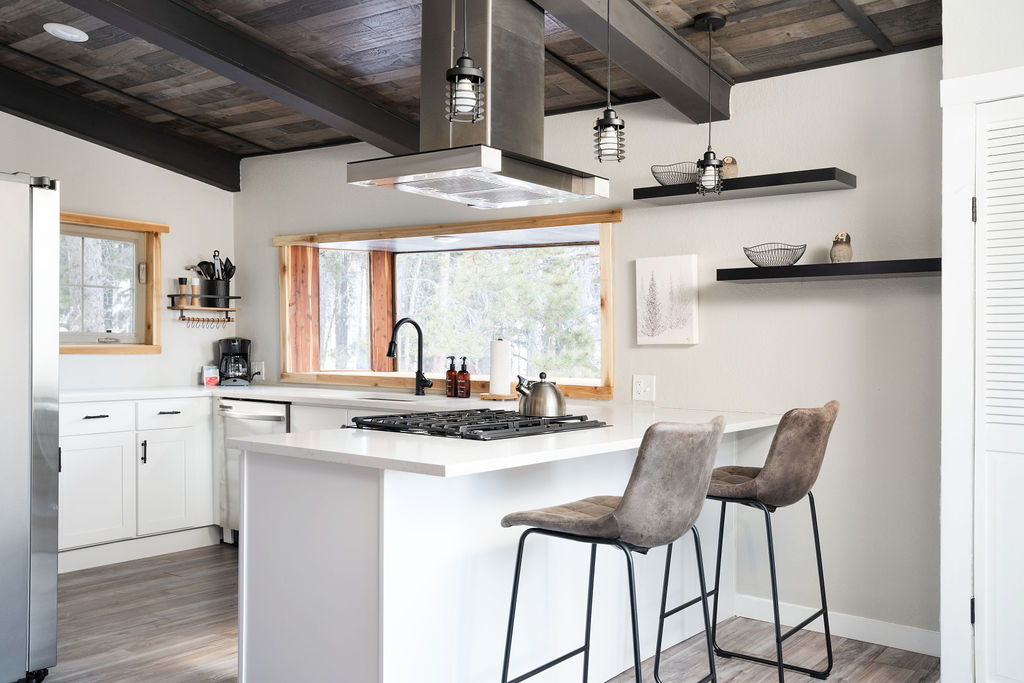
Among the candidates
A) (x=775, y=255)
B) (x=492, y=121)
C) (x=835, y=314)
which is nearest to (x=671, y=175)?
(x=775, y=255)

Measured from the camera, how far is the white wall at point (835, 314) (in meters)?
3.43

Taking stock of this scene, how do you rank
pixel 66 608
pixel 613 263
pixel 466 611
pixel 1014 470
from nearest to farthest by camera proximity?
pixel 466 611 → pixel 1014 470 → pixel 66 608 → pixel 613 263

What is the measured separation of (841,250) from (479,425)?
162cm

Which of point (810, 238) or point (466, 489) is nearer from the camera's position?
point (466, 489)

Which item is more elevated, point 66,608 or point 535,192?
point 535,192

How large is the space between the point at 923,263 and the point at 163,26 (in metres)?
2.98

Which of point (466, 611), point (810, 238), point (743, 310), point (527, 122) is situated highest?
point (527, 122)

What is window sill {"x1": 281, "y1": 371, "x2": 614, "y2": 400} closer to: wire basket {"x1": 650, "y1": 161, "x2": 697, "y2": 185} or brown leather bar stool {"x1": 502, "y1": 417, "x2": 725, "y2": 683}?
wire basket {"x1": 650, "y1": 161, "x2": 697, "y2": 185}

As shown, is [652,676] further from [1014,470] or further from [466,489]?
[1014,470]

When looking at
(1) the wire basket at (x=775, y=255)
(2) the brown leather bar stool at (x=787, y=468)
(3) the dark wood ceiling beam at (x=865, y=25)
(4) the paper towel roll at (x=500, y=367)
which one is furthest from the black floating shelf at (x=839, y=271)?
(4) the paper towel roll at (x=500, y=367)

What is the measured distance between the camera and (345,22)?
3592mm

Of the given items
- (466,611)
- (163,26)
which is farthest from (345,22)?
(466,611)

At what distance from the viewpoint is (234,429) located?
16.6ft

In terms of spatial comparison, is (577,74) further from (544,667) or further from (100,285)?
(100,285)
